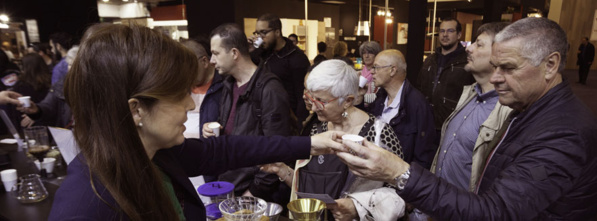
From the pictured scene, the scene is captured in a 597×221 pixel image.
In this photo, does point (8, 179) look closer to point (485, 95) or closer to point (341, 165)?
point (341, 165)

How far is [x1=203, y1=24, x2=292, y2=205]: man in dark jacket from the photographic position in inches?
100.0

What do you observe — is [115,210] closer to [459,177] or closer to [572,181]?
[572,181]

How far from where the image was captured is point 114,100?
94 centimetres

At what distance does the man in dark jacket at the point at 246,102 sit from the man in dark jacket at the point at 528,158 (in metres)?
1.19

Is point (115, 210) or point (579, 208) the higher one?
point (115, 210)

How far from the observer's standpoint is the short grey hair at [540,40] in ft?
4.70

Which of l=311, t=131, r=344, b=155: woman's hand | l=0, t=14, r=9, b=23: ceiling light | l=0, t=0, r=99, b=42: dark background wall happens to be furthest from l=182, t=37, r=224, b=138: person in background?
l=0, t=14, r=9, b=23: ceiling light

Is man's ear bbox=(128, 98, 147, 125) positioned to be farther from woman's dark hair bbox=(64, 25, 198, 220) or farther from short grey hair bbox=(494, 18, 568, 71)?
short grey hair bbox=(494, 18, 568, 71)

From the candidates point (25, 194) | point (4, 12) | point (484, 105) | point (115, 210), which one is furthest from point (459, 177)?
point (4, 12)

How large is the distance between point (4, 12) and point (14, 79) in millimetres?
7897

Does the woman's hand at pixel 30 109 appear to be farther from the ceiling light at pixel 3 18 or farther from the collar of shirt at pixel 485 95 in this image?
the ceiling light at pixel 3 18

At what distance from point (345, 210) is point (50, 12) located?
40.0 ft

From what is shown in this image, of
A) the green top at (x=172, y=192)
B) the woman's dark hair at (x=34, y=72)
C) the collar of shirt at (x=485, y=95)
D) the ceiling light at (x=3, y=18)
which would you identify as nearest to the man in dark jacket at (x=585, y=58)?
the collar of shirt at (x=485, y=95)

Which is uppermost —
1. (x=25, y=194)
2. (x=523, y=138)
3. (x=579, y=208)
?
(x=523, y=138)
